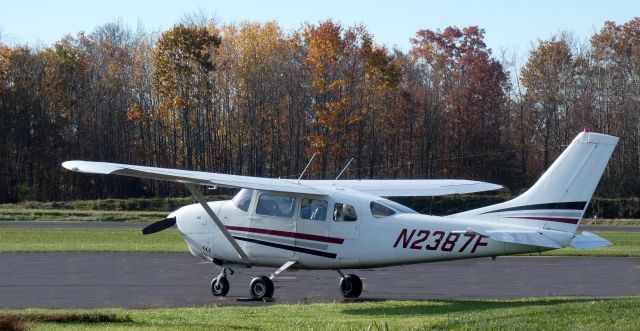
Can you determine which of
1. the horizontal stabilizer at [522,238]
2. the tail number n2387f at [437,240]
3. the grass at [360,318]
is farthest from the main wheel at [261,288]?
the horizontal stabilizer at [522,238]

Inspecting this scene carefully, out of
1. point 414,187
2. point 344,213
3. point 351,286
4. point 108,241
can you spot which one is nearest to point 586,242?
point 344,213

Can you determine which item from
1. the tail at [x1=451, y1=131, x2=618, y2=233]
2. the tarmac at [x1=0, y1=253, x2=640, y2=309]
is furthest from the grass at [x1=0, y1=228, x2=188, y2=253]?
the tail at [x1=451, y1=131, x2=618, y2=233]

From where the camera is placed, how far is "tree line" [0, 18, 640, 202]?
6681cm

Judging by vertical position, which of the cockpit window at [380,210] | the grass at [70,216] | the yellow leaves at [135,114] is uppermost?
the yellow leaves at [135,114]

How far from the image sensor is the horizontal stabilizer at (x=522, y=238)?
644 inches

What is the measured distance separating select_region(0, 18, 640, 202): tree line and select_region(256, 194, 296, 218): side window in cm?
4599

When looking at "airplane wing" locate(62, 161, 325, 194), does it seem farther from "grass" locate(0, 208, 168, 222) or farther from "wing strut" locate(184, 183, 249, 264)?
"grass" locate(0, 208, 168, 222)

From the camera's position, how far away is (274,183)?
18844 millimetres

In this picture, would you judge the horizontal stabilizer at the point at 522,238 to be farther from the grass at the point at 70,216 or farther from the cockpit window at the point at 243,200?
the grass at the point at 70,216

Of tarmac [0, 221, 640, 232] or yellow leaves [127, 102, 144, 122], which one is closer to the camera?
tarmac [0, 221, 640, 232]

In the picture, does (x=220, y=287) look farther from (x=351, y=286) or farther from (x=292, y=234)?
(x=351, y=286)

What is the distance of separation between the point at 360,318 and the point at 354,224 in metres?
4.05

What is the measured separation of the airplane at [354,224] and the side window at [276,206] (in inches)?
0.7

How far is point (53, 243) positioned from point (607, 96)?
1941 inches
